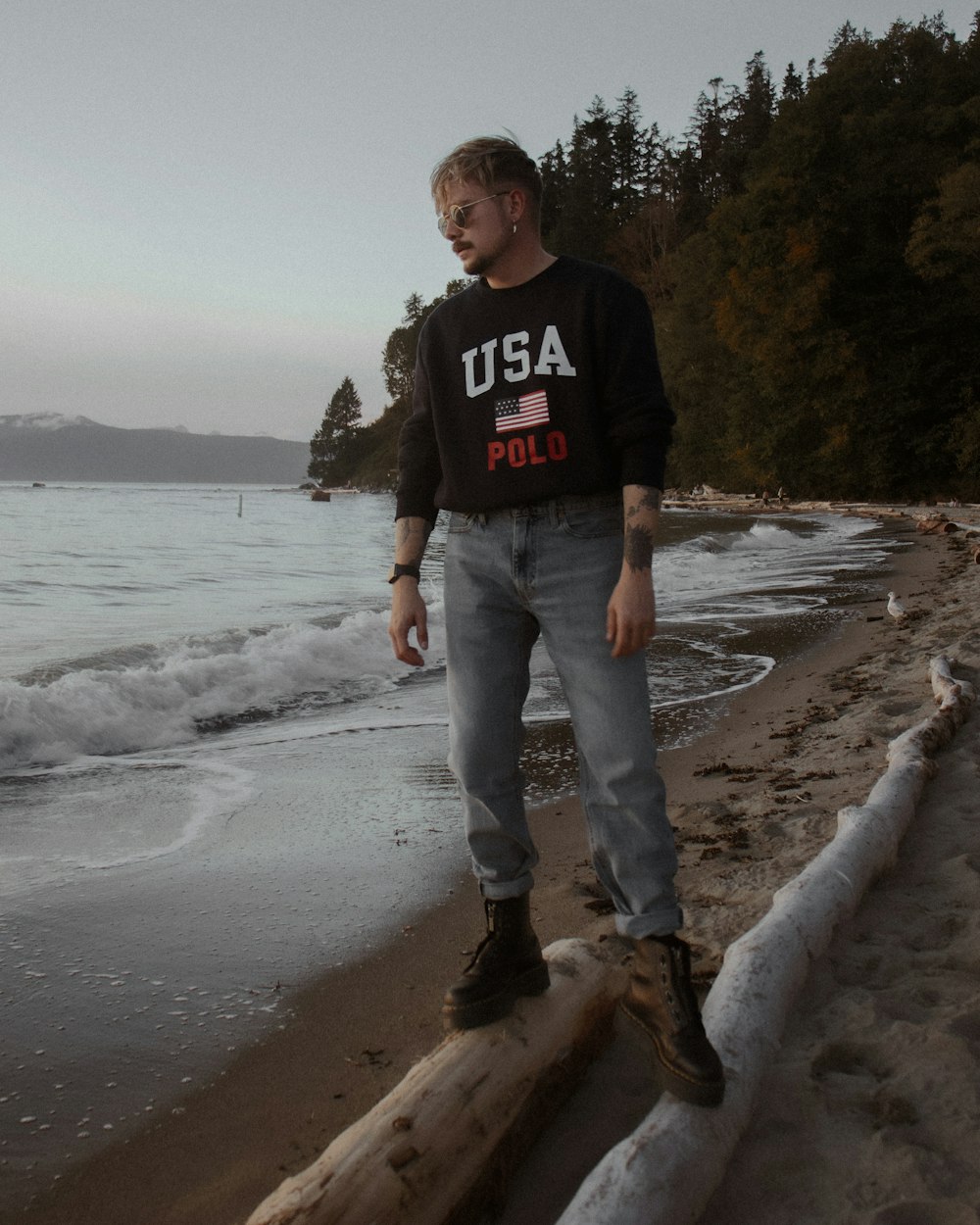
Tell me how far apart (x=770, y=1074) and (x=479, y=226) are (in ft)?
7.16

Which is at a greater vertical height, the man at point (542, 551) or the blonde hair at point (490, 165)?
the blonde hair at point (490, 165)

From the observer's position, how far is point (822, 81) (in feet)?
133

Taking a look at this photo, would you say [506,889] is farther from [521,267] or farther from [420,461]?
[521,267]

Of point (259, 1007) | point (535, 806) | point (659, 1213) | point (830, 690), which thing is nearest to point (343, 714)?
point (535, 806)

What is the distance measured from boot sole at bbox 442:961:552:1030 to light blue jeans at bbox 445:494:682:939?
22 cm

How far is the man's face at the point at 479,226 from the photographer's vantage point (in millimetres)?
2434

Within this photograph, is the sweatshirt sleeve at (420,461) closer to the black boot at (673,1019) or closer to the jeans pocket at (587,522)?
the jeans pocket at (587,522)

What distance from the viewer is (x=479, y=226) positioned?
8.04ft

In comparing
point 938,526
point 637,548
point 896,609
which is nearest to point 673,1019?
point 637,548

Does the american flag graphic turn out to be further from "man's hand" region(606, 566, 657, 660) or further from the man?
"man's hand" region(606, 566, 657, 660)

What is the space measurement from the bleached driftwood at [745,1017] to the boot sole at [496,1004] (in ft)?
1.38

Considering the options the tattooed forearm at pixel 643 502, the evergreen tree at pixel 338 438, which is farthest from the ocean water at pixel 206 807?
the evergreen tree at pixel 338 438

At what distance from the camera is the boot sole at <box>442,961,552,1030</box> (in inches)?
91.3

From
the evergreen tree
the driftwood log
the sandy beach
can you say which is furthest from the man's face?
the evergreen tree
